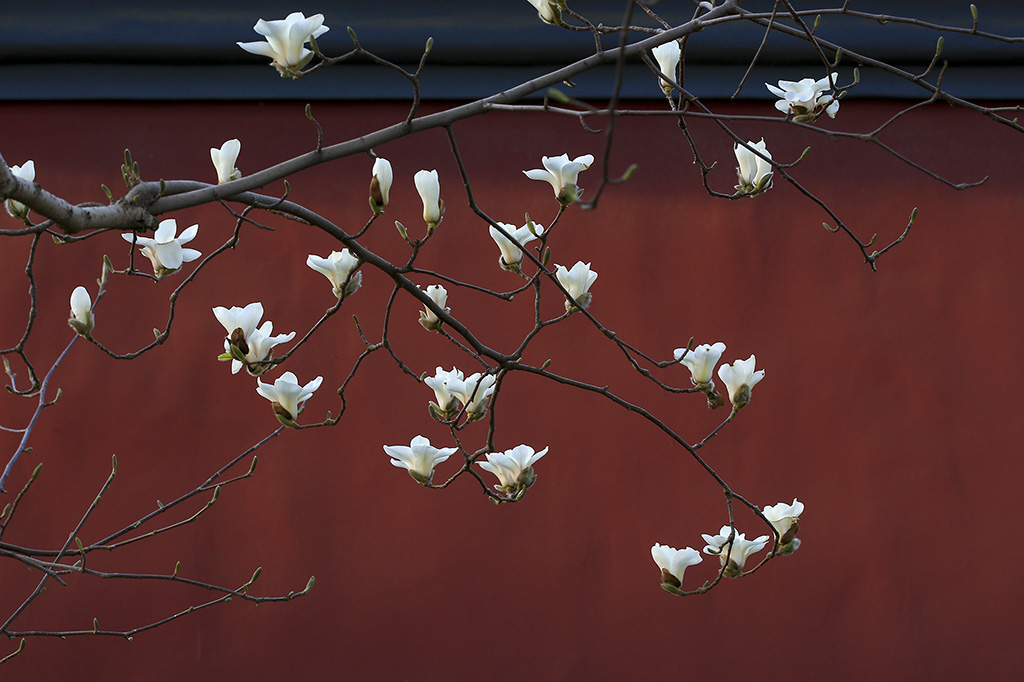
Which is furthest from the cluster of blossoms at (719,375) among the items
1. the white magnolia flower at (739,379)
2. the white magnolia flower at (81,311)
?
the white magnolia flower at (81,311)

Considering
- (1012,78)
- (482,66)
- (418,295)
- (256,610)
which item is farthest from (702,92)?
(256,610)

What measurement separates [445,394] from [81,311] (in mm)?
413

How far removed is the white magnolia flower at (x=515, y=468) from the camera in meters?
0.94

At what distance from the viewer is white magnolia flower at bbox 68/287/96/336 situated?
0.94m

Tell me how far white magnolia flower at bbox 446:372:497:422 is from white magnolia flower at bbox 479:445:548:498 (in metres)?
0.06

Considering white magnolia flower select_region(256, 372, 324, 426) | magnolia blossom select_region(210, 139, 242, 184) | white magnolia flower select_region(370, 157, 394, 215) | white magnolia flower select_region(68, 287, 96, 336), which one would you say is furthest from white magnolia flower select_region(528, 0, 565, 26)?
white magnolia flower select_region(68, 287, 96, 336)

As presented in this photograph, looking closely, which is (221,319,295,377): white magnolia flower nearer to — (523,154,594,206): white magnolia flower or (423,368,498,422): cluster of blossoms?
(423,368,498,422): cluster of blossoms

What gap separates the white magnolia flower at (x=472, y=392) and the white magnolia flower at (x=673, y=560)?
0.26m

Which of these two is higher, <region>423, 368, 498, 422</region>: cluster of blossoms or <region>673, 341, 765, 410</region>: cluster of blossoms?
<region>673, 341, 765, 410</region>: cluster of blossoms

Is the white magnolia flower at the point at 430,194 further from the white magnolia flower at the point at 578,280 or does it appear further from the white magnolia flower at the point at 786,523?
the white magnolia flower at the point at 786,523

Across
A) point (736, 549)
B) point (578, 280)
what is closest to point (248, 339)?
point (578, 280)

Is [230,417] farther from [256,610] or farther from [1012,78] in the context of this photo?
[1012,78]

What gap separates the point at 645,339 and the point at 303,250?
0.70 m

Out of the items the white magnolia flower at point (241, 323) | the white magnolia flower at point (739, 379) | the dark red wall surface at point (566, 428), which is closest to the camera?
the white magnolia flower at point (241, 323)
